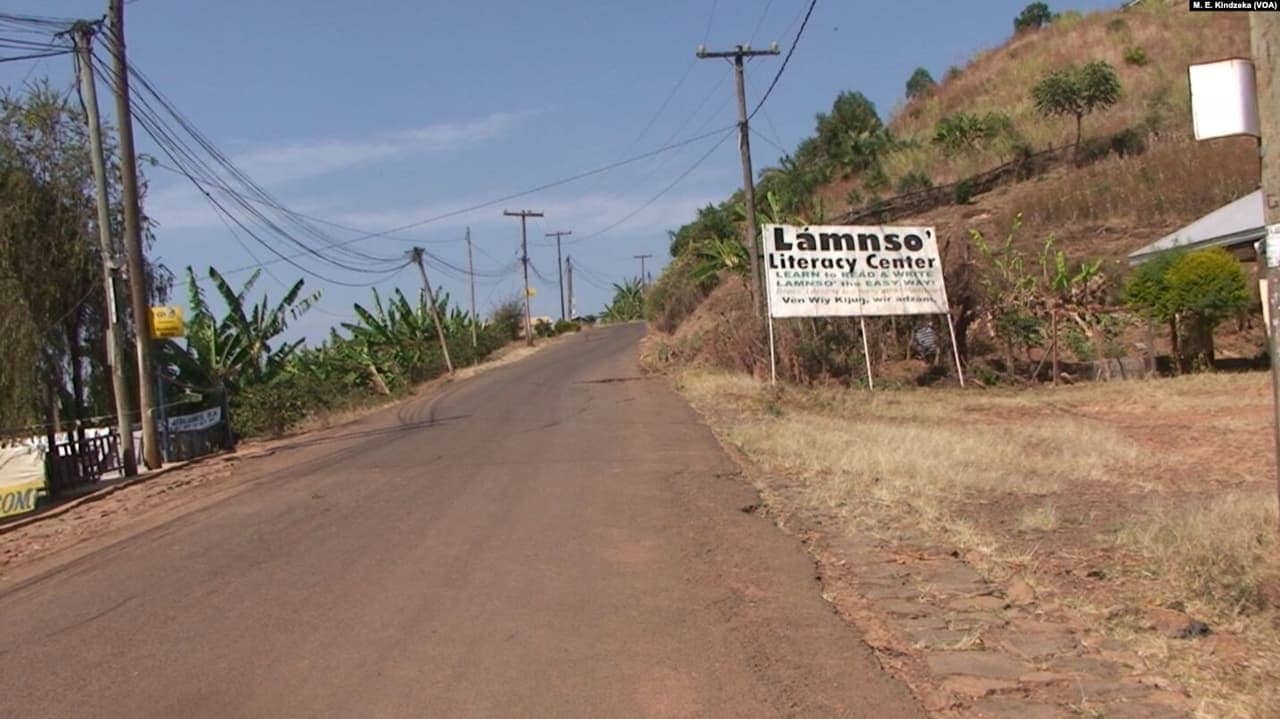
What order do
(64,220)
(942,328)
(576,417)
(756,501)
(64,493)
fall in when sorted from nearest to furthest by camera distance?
(756,501) < (64,493) < (576,417) < (942,328) < (64,220)

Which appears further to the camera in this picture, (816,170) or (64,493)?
(816,170)

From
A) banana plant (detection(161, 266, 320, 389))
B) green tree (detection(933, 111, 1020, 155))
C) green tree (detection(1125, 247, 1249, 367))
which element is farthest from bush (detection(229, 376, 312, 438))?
green tree (detection(933, 111, 1020, 155))

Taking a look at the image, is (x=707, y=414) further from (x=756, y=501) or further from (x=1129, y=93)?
(x=1129, y=93)

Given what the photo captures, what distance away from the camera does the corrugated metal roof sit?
25.7m

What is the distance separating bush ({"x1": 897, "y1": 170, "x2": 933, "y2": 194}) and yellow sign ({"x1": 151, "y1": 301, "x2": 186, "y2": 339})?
33103 mm

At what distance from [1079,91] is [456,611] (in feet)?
150

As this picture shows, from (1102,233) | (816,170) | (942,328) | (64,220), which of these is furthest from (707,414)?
(816,170)

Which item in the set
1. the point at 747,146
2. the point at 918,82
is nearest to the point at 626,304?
the point at 918,82

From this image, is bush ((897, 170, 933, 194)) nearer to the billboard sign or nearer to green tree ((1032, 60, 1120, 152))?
green tree ((1032, 60, 1120, 152))

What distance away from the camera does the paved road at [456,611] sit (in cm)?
545

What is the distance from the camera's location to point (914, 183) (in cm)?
4731

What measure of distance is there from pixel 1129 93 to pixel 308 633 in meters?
55.7

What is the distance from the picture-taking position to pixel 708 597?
23.4 ft

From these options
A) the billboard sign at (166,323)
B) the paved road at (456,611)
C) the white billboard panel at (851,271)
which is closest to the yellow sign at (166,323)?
the billboard sign at (166,323)
